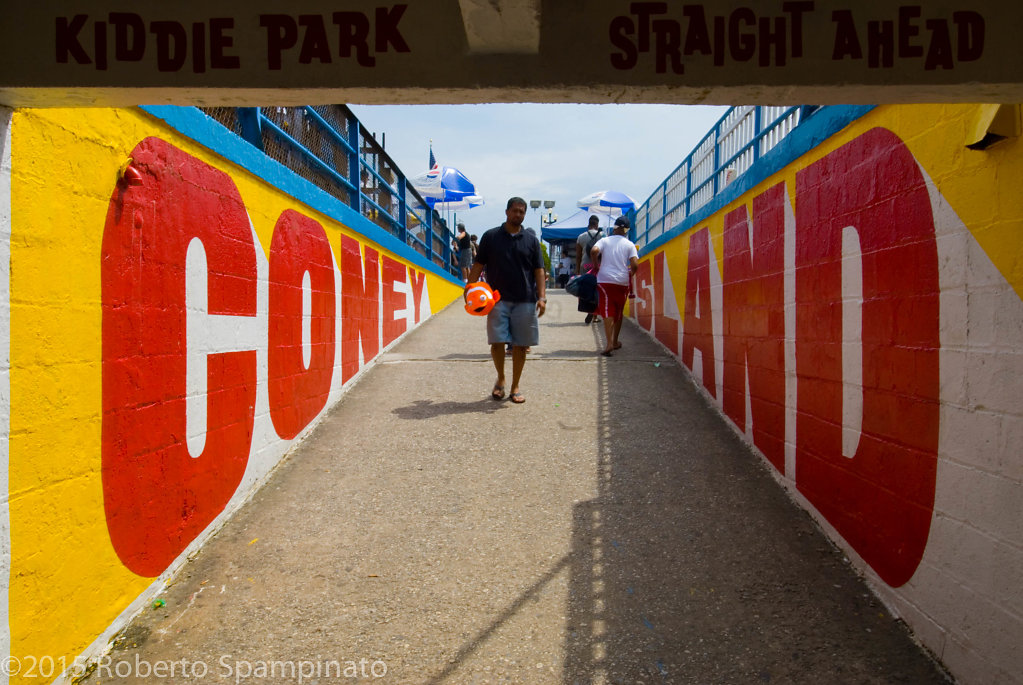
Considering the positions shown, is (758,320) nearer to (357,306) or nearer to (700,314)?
(700,314)

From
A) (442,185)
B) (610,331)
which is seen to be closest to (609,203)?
(442,185)

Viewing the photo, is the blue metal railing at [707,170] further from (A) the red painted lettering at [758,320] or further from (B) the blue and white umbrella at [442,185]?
(B) the blue and white umbrella at [442,185]

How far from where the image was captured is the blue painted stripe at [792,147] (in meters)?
3.85

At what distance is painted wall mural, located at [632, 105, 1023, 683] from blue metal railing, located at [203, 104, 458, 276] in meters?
3.50

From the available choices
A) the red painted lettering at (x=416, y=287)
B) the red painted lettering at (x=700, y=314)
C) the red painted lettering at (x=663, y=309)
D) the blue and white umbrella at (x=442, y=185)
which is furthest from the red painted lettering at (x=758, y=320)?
the blue and white umbrella at (x=442, y=185)

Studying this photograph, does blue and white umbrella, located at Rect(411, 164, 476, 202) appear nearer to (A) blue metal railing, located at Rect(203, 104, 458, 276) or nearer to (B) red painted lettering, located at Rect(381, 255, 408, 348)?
(A) blue metal railing, located at Rect(203, 104, 458, 276)

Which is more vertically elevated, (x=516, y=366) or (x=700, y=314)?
(x=700, y=314)

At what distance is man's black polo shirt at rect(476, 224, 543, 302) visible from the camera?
6.50 metres

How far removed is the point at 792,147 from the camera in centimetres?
459

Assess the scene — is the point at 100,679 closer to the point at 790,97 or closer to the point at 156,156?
the point at 156,156

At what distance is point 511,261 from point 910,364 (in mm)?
3882

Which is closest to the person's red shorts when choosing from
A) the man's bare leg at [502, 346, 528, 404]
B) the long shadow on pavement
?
the man's bare leg at [502, 346, 528, 404]

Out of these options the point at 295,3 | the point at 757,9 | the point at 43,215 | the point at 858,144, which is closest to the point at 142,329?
the point at 43,215

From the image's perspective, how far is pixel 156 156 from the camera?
11.0ft
